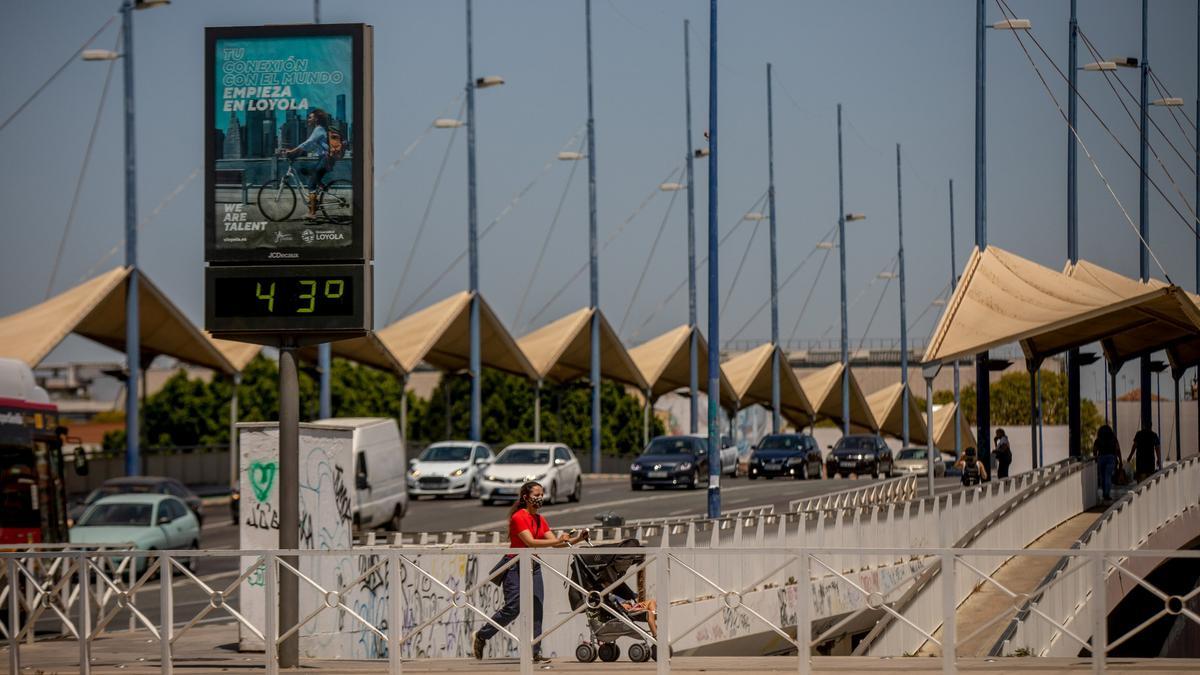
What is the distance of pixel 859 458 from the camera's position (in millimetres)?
64625

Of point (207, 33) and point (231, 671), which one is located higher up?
point (207, 33)

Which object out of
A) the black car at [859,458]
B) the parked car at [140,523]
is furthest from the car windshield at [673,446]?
the parked car at [140,523]

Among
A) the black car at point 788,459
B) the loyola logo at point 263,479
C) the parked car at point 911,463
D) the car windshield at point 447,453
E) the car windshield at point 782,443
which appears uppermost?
the loyola logo at point 263,479

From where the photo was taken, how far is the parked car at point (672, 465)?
177 feet

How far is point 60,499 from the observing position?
25.7 meters

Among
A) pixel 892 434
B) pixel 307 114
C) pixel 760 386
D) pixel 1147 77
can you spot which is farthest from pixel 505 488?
pixel 892 434

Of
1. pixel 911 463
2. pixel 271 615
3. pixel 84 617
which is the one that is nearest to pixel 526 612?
pixel 271 615

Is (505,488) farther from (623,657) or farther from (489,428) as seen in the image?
(489,428)

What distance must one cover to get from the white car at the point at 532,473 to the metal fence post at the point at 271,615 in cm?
3123

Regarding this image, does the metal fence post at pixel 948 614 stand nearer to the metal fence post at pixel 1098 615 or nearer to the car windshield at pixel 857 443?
the metal fence post at pixel 1098 615

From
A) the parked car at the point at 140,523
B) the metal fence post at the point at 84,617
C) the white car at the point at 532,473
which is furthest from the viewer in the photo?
the white car at the point at 532,473

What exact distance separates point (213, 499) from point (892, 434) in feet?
211

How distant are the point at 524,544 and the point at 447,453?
38140 mm

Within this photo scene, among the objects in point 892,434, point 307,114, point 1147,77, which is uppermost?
point 1147,77
